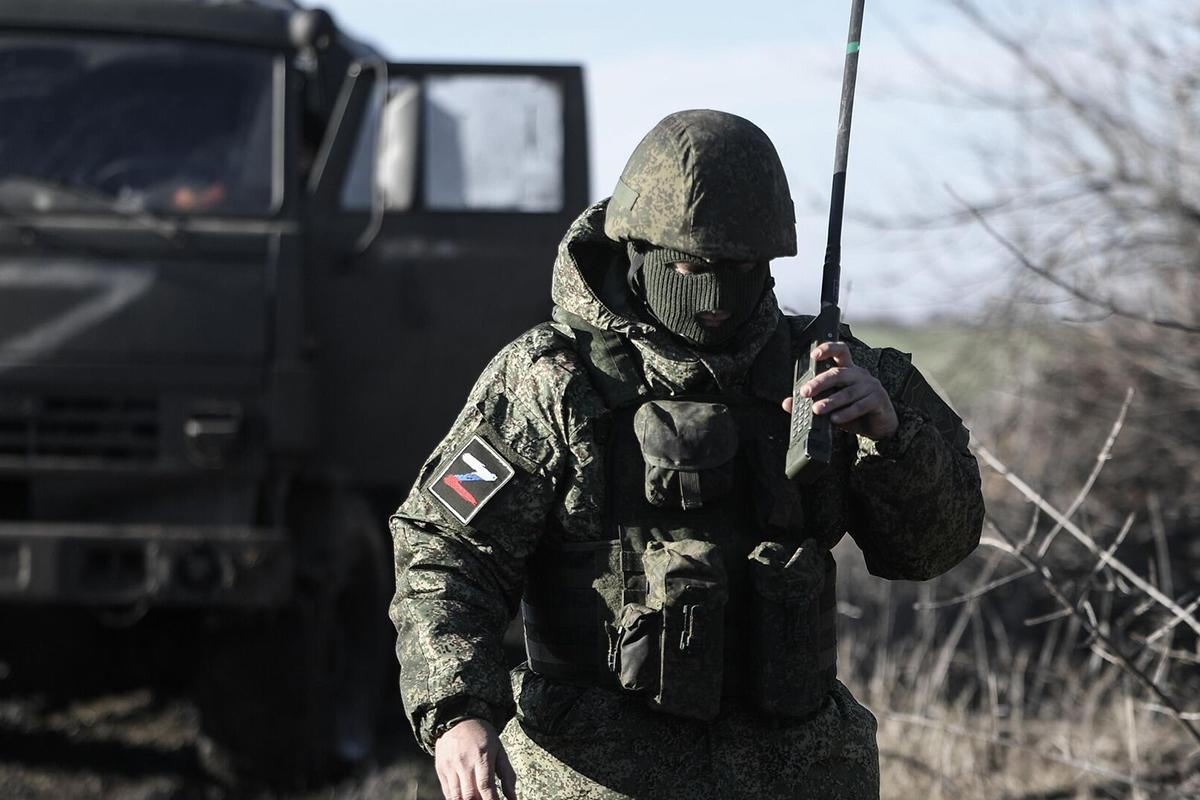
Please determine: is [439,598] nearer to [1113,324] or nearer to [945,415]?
[945,415]

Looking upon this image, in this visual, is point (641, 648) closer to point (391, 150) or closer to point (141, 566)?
point (141, 566)

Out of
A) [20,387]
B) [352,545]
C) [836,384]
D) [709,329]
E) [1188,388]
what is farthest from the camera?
[1188,388]

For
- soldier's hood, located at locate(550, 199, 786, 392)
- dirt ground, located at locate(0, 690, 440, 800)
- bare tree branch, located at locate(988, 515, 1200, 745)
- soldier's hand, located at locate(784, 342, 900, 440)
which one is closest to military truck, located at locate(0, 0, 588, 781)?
dirt ground, located at locate(0, 690, 440, 800)

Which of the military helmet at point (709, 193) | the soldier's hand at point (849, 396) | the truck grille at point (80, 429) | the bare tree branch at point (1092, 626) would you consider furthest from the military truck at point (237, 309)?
the soldier's hand at point (849, 396)

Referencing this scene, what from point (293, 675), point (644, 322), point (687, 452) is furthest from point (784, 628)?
point (293, 675)

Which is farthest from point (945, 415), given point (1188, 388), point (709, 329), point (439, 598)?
point (1188, 388)

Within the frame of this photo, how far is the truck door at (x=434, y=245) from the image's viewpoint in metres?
5.59

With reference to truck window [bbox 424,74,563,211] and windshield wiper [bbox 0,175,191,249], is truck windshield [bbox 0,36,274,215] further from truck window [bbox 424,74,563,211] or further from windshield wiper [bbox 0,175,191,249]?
truck window [bbox 424,74,563,211]

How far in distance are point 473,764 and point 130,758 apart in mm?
4022

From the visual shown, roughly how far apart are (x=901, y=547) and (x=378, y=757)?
12.4ft

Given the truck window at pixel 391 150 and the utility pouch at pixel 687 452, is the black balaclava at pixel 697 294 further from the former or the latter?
the truck window at pixel 391 150

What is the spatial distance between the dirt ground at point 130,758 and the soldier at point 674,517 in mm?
2767

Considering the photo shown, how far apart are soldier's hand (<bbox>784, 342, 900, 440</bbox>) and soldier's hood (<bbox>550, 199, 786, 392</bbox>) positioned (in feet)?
0.64

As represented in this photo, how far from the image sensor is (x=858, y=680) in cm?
576
